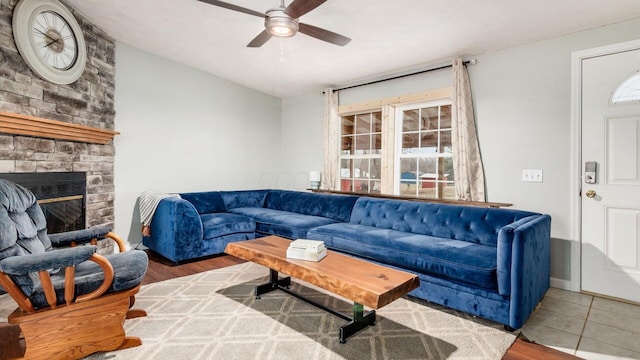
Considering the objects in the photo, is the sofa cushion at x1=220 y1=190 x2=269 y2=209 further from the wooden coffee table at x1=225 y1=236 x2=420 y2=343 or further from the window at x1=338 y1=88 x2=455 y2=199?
the wooden coffee table at x1=225 y1=236 x2=420 y2=343

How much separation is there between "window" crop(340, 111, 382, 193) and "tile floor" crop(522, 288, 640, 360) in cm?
252

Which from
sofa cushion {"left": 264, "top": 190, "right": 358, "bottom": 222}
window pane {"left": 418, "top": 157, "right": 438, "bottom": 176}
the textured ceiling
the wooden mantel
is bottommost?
sofa cushion {"left": 264, "top": 190, "right": 358, "bottom": 222}

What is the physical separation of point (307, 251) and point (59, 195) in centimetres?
266

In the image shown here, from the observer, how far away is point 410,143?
427 centimetres

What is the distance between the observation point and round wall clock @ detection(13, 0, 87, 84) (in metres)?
2.72

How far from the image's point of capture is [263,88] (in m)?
5.39

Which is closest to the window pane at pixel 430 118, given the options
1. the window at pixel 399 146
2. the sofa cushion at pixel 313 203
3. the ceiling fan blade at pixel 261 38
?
the window at pixel 399 146

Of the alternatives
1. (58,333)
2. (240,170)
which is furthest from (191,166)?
(58,333)

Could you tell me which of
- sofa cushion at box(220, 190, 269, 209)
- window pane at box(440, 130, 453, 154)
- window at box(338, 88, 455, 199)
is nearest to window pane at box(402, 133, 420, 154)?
window at box(338, 88, 455, 199)

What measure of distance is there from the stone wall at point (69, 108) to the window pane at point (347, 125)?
122 inches

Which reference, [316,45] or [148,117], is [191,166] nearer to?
[148,117]

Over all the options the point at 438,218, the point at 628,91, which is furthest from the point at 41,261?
the point at 628,91

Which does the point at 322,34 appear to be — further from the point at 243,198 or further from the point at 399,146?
the point at 243,198

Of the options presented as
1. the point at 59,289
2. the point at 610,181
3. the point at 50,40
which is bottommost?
the point at 59,289
